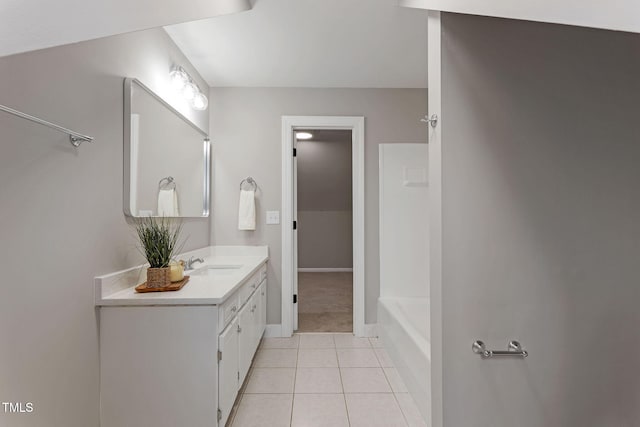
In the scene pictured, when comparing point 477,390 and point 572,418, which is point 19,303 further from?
point 572,418

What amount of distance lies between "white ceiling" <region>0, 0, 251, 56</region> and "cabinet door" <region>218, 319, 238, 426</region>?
4.38 ft

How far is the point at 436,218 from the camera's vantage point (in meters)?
1.32

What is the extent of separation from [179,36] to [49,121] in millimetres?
1424

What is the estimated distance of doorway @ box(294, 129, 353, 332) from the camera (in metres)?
5.21

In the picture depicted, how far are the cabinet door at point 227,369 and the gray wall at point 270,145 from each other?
1.28 m

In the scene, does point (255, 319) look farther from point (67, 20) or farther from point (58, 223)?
point (67, 20)

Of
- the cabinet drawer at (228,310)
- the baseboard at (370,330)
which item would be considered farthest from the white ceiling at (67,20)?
the baseboard at (370,330)

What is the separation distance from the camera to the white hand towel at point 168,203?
6.99 ft

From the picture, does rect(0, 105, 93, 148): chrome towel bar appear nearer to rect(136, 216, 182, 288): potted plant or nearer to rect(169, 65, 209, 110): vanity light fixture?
rect(136, 216, 182, 288): potted plant

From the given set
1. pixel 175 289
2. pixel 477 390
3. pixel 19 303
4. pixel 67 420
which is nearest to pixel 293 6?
pixel 175 289

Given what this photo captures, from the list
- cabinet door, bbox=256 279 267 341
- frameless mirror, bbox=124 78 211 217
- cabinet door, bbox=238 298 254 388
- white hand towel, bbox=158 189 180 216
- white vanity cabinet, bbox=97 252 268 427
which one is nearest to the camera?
white vanity cabinet, bbox=97 252 268 427

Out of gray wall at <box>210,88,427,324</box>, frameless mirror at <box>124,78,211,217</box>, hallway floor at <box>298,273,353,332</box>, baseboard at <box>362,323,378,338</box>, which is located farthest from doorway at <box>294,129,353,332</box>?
frameless mirror at <box>124,78,211,217</box>

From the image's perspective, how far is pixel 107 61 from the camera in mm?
1575

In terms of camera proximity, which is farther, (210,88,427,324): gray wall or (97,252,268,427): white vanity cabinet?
(210,88,427,324): gray wall
